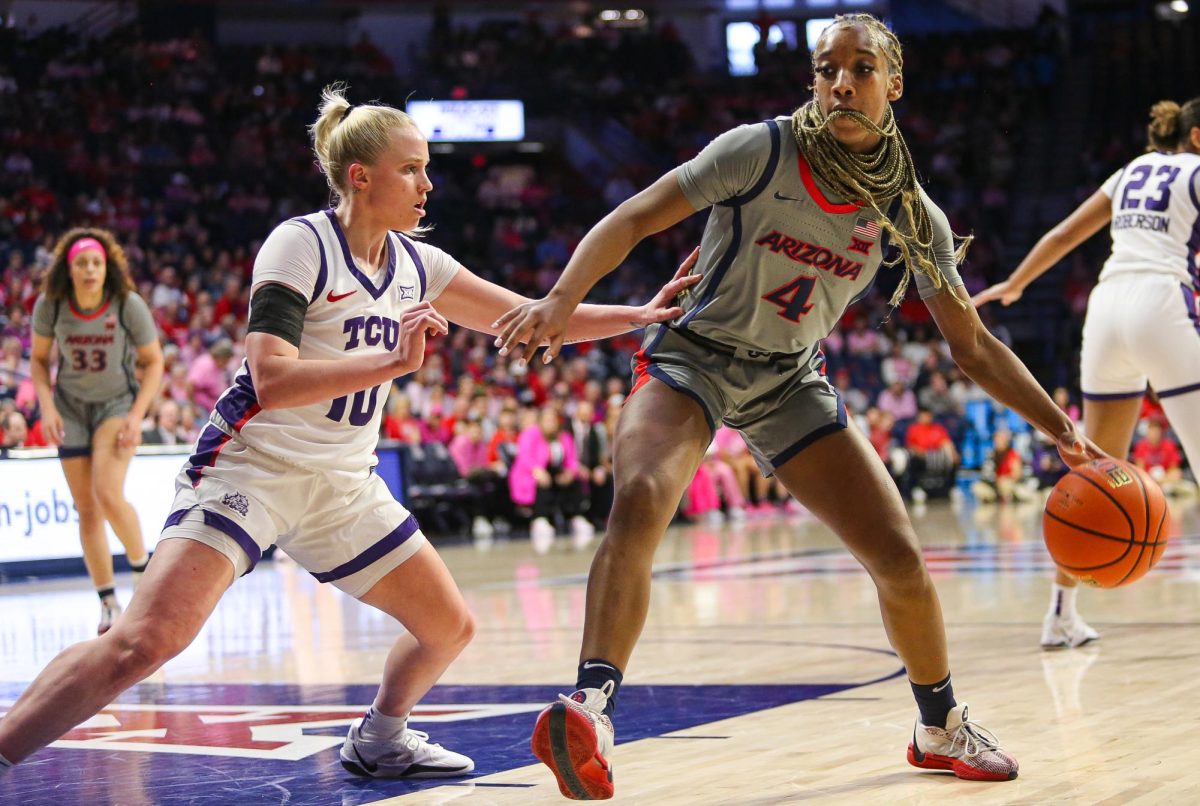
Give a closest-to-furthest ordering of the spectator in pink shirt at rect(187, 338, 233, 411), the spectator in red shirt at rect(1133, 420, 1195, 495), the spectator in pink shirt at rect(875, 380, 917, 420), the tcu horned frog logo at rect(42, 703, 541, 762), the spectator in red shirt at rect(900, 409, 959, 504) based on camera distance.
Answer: the tcu horned frog logo at rect(42, 703, 541, 762)
the spectator in pink shirt at rect(187, 338, 233, 411)
the spectator in red shirt at rect(1133, 420, 1195, 495)
the spectator in red shirt at rect(900, 409, 959, 504)
the spectator in pink shirt at rect(875, 380, 917, 420)

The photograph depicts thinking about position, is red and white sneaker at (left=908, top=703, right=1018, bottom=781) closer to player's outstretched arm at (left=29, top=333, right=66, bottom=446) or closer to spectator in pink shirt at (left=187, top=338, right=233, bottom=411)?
player's outstretched arm at (left=29, top=333, right=66, bottom=446)


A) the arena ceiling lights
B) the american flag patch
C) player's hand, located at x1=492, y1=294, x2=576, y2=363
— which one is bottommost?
player's hand, located at x1=492, y1=294, x2=576, y2=363

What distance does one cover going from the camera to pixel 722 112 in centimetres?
2686

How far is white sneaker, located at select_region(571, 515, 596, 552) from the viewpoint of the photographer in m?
14.0

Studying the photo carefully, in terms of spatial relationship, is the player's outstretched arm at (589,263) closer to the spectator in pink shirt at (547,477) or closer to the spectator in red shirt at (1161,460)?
the spectator in pink shirt at (547,477)

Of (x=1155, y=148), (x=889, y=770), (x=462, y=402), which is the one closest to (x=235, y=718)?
(x=889, y=770)

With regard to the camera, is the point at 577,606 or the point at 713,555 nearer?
the point at 577,606

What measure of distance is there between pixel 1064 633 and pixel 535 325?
3648 mm

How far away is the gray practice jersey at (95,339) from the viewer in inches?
280

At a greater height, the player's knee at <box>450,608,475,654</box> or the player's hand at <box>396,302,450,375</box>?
the player's hand at <box>396,302,450,375</box>

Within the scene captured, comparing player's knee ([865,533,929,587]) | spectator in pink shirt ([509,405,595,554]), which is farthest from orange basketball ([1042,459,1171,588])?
spectator in pink shirt ([509,405,595,554])

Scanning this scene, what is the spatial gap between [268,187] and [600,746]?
67.1 feet

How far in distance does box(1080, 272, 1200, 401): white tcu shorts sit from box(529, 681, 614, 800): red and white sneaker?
3.64m

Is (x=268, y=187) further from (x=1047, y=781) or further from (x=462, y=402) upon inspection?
(x=1047, y=781)
